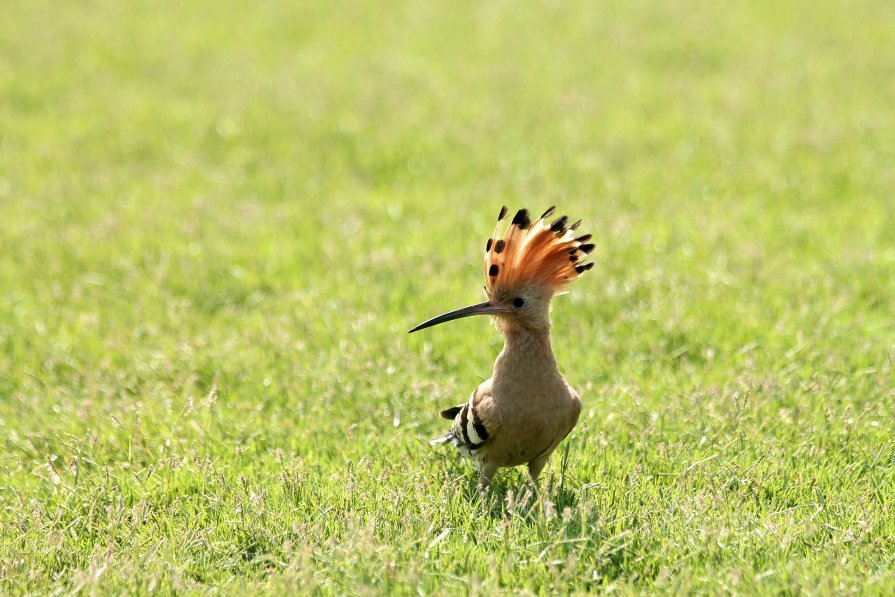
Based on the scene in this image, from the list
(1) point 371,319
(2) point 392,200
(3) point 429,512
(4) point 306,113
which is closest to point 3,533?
(3) point 429,512

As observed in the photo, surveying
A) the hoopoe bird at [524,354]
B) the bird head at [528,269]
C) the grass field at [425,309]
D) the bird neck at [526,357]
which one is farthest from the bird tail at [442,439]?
the bird head at [528,269]

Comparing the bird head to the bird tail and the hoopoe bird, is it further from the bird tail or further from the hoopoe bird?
the bird tail

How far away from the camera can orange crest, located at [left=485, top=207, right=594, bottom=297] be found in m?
4.35

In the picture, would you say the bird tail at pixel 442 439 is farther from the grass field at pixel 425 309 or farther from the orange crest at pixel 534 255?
the orange crest at pixel 534 255

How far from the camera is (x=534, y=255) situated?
4457 mm

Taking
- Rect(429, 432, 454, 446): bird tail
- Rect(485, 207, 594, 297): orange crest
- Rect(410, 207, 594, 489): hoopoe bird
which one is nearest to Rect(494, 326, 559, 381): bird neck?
Rect(410, 207, 594, 489): hoopoe bird

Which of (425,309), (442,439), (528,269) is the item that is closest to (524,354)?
(528,269)

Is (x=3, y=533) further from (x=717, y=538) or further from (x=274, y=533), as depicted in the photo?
(x=717, y=538)

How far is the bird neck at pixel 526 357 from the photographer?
4.51 meters

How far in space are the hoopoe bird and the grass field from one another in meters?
0.26

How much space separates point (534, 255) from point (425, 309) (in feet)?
8.15

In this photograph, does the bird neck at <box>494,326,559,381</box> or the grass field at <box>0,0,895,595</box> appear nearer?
the grass field at <box>0,0,895,595</box>

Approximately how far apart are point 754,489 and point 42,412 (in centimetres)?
368

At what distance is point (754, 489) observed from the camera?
14.8 feet
